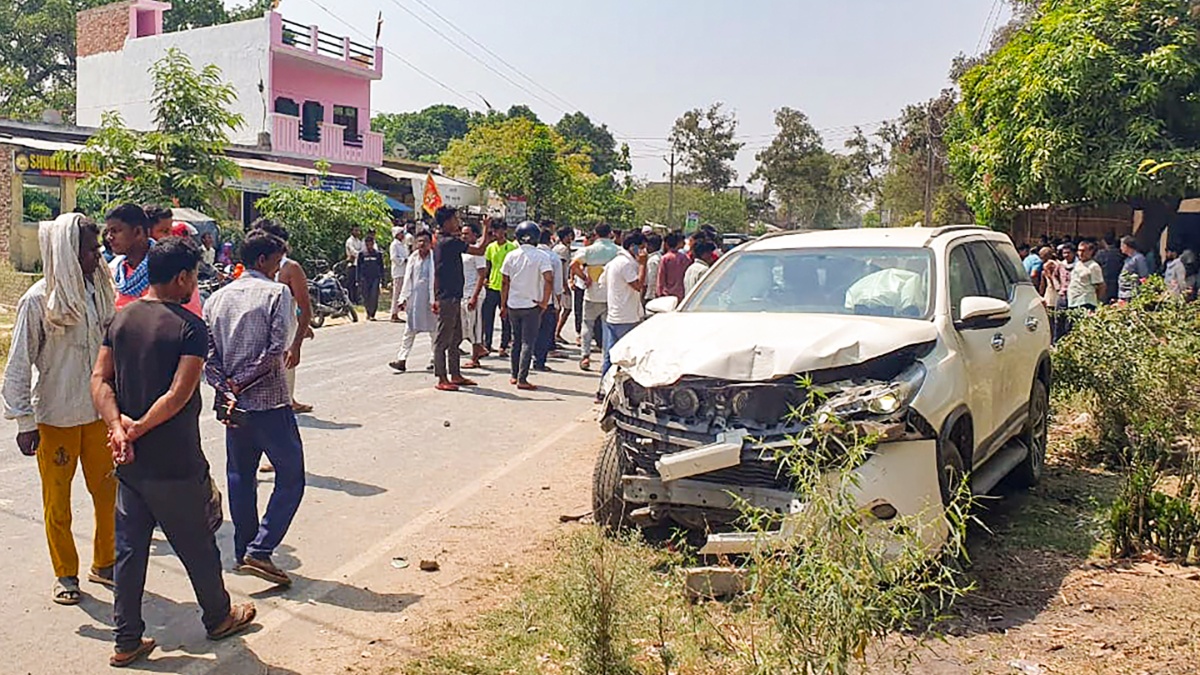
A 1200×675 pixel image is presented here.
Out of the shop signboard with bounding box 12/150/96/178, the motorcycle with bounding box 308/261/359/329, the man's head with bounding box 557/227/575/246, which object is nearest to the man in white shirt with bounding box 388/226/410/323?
the motorcycle with bounding box 308/261/359/329

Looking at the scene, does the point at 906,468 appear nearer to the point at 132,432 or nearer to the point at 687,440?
the point at 687,440

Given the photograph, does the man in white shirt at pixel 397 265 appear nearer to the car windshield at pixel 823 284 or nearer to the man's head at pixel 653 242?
the man's head at pixel 653 242

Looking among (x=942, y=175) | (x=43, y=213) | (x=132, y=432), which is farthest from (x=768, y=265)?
(x=942, y=175)

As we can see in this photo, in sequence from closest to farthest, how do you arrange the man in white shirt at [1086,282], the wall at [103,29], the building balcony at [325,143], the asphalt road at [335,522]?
the asphalt road at [335,522], the man in white shirt at [1086,282], the building balcony at [325,143], the wall at [103,29]

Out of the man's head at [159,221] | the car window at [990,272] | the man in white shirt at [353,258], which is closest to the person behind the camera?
the man's head at [159,221]

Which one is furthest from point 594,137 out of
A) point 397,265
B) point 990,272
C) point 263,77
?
point 990,272

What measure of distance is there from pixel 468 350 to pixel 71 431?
9.84 m

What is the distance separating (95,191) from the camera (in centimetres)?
1764

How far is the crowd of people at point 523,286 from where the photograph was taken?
429 inches

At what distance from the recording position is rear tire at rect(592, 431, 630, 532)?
5.78 m

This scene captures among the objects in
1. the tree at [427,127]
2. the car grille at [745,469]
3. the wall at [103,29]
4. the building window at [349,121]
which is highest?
the tree at [427,127]

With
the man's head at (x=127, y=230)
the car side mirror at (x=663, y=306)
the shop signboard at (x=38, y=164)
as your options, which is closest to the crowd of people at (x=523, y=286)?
the car side mirror at (x=663, y=306)

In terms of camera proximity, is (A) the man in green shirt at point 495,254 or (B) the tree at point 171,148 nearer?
(A) the man in green shirt at point 495,254

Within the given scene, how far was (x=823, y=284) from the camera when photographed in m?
6.33
